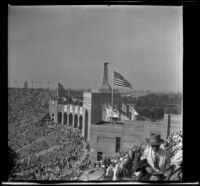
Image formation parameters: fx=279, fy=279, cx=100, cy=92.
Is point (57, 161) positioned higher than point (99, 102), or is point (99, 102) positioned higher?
point (99, 102)

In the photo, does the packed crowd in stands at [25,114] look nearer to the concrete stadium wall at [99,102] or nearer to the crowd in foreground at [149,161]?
the concrete stadium wall at [99,102]

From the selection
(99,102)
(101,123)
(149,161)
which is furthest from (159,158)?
(99,102)

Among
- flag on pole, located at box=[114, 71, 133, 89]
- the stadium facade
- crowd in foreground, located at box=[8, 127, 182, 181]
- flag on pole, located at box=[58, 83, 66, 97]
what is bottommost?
crowd in foreground, located at box=[8, 127, 182, 181]

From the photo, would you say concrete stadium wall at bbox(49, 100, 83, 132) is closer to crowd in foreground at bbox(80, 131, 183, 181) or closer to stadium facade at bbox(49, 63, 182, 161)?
stadium facade at bbox(49, 63, 182, 161)

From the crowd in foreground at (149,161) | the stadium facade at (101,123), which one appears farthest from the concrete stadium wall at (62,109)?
the crowd in foreground at (149,161)

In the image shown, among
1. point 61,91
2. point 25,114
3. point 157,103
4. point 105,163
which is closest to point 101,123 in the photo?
point 105,163

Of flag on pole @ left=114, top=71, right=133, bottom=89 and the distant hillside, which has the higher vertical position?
flag on pole @ left=114, top=71, right=133, bottom=89

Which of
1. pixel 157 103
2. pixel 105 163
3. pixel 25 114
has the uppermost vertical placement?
pixel 157 103

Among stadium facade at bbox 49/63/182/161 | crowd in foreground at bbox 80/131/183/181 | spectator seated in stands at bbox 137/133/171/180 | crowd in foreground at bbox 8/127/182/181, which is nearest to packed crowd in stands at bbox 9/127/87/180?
crowd in foreground at bbox 8/127/182/181

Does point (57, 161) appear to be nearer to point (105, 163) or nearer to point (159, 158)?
point (105, 163)
